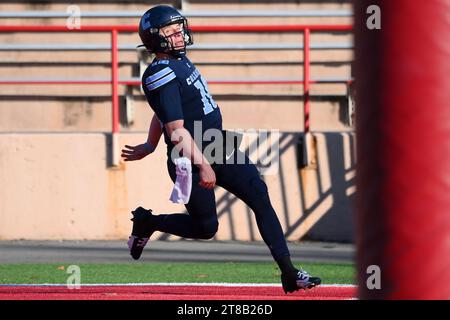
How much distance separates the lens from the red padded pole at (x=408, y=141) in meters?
1.44

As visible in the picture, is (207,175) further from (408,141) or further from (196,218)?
(408,141)

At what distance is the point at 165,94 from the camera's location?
17.9ft

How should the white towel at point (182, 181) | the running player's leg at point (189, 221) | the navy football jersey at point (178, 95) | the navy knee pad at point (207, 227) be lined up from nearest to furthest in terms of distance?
the white towel at point (182, 181) < the navy football jersey at point (178, 95) < the running player's leg at point (189, 221) < the navy knee pad at point (207, 227)

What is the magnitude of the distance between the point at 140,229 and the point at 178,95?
110cm

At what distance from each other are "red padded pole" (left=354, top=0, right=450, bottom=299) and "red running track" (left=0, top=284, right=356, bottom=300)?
4.20 metres

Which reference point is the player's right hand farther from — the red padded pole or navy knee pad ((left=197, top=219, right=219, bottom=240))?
the red padded pole

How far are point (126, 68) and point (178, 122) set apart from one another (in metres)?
8.20

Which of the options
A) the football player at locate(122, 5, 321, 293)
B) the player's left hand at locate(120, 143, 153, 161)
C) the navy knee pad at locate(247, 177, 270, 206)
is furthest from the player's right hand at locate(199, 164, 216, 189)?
the player's left hand at locate(120, 143, 153, 161)

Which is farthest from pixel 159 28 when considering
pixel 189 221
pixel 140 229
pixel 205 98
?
pixel 140 229

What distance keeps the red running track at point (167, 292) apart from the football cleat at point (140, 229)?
0.84 feet

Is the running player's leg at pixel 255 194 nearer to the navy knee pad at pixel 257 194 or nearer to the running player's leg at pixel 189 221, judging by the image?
the navy knee pad at pixel 257 194

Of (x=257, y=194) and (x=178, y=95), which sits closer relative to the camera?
(x=178, y=95)

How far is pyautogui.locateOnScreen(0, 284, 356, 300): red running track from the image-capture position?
18.9ft

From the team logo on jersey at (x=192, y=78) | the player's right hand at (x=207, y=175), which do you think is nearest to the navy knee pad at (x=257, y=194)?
the player's right hand at (x=207, y=175)
